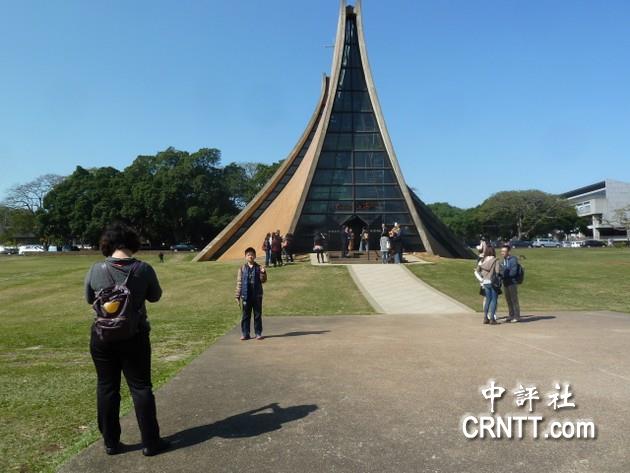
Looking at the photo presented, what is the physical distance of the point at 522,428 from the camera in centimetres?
412

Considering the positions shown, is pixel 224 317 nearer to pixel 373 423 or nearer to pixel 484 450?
pixel 373 423

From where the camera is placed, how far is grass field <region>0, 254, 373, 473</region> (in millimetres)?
4137

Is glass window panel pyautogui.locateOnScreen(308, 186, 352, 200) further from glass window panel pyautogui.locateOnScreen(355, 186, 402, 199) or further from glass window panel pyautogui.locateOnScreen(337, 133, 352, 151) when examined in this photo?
glass window panel pyautogui.locateOnScreen(337, 133, 352, 151)

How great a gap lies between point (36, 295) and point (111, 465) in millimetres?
16764

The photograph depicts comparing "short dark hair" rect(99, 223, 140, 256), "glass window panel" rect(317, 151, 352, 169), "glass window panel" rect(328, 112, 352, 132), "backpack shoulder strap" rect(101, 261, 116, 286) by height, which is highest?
"glass window panel" rect(328, 112, 352, 132)

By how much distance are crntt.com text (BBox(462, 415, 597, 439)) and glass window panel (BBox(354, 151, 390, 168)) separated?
25.7 m

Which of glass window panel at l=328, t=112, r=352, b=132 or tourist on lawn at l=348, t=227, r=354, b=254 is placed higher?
glass window panel at l=328, t=112, r=352, b=132

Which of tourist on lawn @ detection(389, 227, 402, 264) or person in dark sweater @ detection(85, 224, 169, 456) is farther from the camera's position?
tourist on lawn @ detection(389, 227, 402, 264)

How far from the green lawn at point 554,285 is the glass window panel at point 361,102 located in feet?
35.3

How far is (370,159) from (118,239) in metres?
26.4

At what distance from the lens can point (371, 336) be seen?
28.6ft

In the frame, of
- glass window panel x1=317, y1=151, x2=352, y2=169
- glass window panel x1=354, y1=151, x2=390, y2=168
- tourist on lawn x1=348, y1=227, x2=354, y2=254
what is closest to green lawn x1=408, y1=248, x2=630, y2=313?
tourist on lawn x1=348, y1=227, x2=354, y2=254

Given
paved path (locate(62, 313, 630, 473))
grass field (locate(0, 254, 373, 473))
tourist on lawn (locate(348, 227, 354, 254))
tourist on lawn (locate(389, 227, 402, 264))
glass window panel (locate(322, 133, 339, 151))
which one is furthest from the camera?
glass window panel (locate(322, 133, 339, 151))

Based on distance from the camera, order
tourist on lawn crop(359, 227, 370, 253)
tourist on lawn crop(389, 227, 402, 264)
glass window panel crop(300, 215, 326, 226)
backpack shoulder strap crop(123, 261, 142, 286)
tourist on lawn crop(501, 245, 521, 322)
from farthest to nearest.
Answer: glass window panel crop(300, 215, 326, 226), tourist on lawn crop(359, 227, 370, 253), tourist on lawn crop(389, 227, 402, 264), tourist on lawn crop(501, 245, 521, 322), backpack shoulder strap crop(123, 261, 142, 286)
